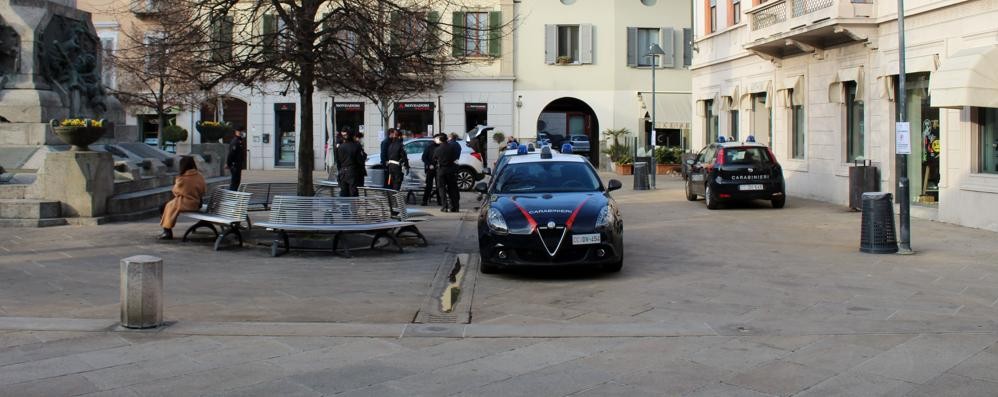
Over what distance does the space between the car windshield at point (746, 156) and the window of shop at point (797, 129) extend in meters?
4.79

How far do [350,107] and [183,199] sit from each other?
1215 inches

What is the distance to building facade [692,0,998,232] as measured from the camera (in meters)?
17.0

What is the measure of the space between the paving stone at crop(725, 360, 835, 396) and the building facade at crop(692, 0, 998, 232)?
7849 mm

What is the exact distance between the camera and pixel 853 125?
2283 centimetres

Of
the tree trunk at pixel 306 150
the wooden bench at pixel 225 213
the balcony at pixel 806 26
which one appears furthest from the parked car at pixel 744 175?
the wooden bench at pixel 225 213

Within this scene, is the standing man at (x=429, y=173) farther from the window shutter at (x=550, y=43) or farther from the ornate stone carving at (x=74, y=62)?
the window shutter at (x=550, y=43)

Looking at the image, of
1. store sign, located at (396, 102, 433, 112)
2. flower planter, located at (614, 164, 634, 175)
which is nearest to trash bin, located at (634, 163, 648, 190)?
flower planter, located at (614, 164, 634, 175)

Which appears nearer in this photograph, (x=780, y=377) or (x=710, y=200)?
(x=780, y=377)

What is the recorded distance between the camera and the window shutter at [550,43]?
147 feet

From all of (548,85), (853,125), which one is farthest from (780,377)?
(548,85)

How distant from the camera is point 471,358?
7328mm

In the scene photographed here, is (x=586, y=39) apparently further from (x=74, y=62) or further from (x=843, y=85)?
(x=74, y=62)

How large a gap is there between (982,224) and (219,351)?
14031 mm

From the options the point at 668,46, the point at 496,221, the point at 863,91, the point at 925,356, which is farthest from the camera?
the point at 668,46
